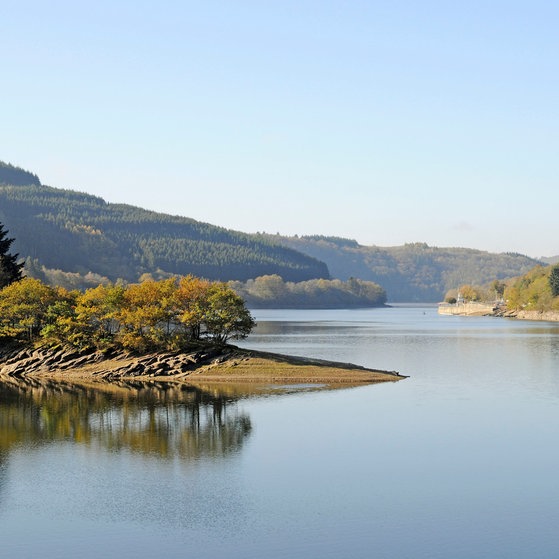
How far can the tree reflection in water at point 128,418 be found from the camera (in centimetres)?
6212

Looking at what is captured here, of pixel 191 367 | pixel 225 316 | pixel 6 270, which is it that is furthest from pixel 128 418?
pixel 6 270

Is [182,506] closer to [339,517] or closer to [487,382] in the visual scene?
[339,517]

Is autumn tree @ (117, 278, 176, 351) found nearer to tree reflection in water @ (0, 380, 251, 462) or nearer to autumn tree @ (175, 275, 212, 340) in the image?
autumn tree @ (175, 275, 212, 340)

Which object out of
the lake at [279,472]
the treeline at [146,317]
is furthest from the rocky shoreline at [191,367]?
the lake at [279,472]

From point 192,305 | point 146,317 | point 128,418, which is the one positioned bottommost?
point 128,418

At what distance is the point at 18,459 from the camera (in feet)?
187

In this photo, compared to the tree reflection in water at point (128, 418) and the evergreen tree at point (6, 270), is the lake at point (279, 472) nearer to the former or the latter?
the tree reflection in water at point (128, 418)

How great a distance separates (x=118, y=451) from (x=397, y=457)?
57.3 ft

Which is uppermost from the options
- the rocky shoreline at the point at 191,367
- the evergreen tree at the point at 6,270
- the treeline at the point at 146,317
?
the evergreen tree at the point at 6,270

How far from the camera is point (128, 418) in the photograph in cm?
7306

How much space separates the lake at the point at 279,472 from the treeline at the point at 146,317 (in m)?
10.6

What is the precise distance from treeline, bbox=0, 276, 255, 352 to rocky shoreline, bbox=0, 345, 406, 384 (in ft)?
5.64

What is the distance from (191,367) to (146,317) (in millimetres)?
8027

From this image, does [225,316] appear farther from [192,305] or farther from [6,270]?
[6,270]
